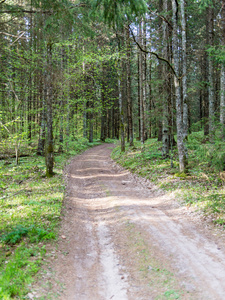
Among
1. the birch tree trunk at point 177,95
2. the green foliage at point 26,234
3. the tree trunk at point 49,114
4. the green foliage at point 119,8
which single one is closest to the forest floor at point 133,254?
the green foliage at point 26,234

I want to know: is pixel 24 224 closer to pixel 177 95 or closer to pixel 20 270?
pixel 20 270

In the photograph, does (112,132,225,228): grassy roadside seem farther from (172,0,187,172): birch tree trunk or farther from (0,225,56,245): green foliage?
(0,225,56,245): green foliage

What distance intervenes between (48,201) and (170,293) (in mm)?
5616

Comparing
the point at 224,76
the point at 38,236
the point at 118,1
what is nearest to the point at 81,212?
the point at 38,236

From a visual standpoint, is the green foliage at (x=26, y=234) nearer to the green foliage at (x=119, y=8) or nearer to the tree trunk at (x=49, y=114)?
the tree trunk at (x=49, y=114)

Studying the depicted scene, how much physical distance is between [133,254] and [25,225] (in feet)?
10.5

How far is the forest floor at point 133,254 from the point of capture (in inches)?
159

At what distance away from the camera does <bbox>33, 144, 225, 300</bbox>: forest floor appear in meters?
4.04

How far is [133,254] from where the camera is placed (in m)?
5.29

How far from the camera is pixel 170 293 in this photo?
3.89 meters

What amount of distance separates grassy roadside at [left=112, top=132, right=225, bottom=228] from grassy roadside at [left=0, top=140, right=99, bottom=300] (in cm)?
481

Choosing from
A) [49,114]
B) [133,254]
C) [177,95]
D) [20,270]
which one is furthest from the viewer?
[49,114]

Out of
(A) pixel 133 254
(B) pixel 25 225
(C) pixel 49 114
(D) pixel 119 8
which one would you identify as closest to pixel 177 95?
(D) pixel 119 8

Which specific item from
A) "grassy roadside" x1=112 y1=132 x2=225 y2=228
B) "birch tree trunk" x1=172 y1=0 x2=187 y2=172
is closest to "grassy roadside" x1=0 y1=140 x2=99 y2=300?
"grassy roadside" x1=112 y1=132 x2=225 y2=228
